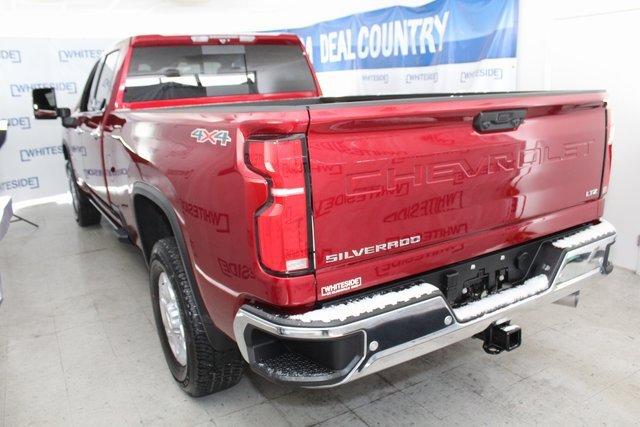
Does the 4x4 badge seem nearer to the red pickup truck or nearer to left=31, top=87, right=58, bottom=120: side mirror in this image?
the red pickup truck

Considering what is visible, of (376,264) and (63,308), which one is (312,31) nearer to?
(63,308)

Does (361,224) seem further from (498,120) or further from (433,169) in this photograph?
(498,120)

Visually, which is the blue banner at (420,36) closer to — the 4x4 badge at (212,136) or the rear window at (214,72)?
the rear window at (214,72)

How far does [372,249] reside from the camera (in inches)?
65.5

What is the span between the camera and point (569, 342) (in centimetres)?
288

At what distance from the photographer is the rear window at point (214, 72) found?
10.9 ft

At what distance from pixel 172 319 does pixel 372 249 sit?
1173 millimetres

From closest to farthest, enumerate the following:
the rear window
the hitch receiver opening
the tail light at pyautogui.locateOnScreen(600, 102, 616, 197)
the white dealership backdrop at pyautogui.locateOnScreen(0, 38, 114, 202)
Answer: the hitch receiver opening, the tail light at pyautogui.locateOnScreen(600, 102, 616, 197), the rear window, the white dealership backdrop at pyautogui.locateOnScreen(0, 38, 114, 202)

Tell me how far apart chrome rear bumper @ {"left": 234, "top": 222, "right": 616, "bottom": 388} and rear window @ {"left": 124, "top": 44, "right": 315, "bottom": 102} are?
221cm

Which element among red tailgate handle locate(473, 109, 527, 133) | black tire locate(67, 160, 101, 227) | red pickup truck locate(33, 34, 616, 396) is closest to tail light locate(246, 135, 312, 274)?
red pickup truck locate(33, 34, 616, 396)

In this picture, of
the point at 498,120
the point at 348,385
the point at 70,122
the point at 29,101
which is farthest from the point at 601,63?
the point at 29,101

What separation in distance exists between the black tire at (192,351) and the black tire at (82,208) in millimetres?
3459

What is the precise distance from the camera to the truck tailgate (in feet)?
5.08

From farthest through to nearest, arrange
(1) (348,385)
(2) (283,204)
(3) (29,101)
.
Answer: (3) (29,101) < (1) (348,385) < (2) (283,204)
